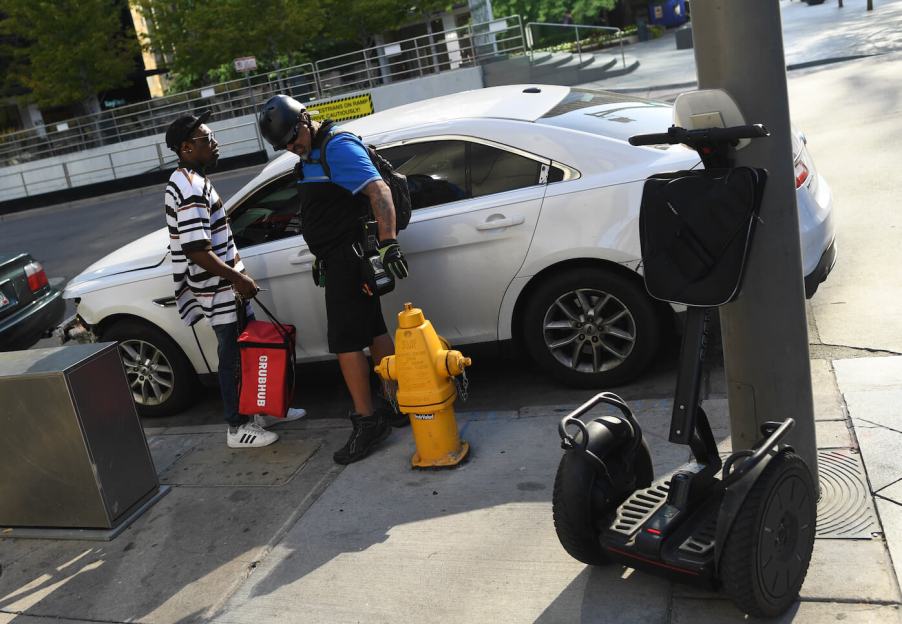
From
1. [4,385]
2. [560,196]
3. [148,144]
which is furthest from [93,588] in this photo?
[148,144]

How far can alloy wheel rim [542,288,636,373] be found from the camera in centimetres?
518

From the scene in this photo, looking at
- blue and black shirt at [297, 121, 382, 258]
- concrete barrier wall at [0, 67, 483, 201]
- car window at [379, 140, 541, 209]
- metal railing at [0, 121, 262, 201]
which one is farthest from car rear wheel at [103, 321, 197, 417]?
metal railing at [0, 121, 262, 201]

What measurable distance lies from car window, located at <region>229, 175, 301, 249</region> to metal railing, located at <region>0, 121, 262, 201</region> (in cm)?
2260

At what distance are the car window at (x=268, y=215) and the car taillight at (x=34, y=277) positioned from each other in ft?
11.4

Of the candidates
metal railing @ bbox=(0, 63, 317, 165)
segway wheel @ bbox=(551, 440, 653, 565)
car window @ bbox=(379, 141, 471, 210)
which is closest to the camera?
segway wheel @ bbox=(551, 440, 653, 565)

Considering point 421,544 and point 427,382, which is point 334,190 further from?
point 421,544

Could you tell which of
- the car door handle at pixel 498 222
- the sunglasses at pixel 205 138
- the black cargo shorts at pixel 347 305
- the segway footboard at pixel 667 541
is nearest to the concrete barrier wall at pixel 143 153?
the sunglasses at pixel 205 138

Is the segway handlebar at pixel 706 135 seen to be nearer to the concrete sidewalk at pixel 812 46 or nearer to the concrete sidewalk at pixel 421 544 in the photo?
the concrete sidewalk at pixel 421 544

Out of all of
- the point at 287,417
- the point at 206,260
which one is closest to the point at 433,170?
the point at 206,260

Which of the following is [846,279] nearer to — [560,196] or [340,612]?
[560,196]

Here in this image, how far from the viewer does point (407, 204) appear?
5.05 metres

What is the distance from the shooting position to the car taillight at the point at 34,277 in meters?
8.42

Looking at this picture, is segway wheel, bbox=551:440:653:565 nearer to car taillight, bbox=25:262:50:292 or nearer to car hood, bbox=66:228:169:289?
car hood, bbox=66:228:169:289

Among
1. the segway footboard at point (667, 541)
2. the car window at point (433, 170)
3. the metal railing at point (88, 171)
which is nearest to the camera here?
the segway footboard at point (667, 541)
